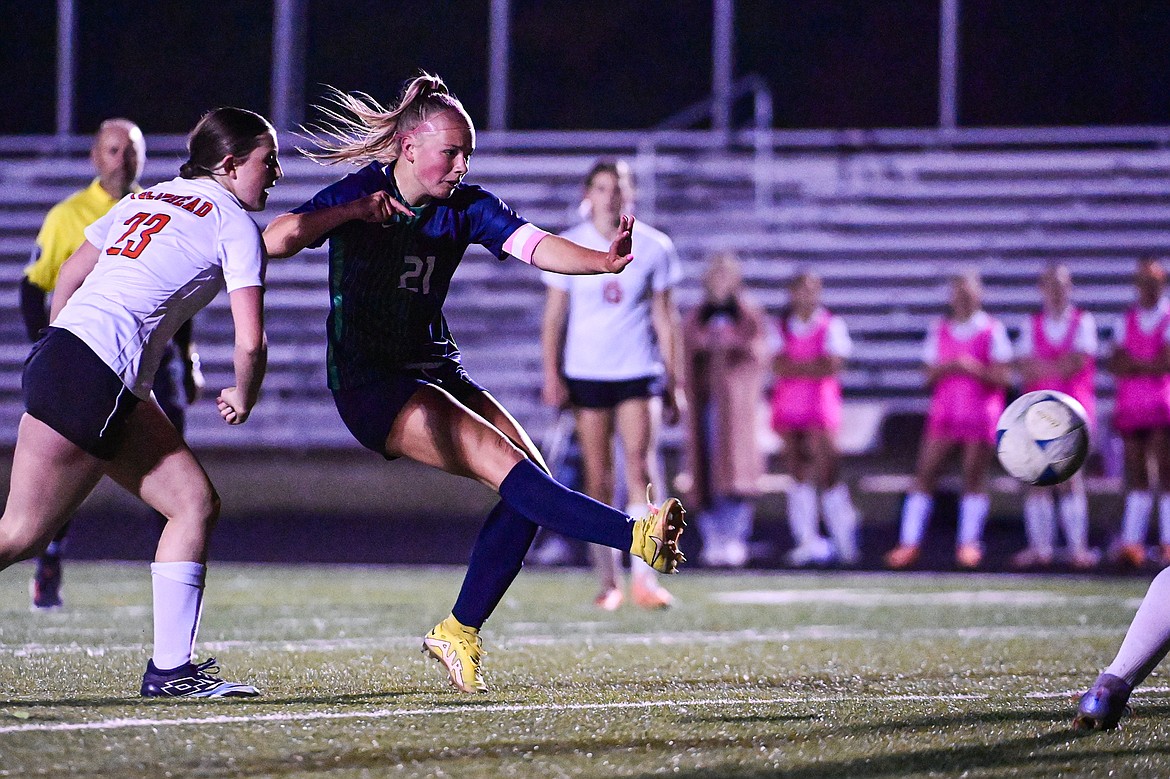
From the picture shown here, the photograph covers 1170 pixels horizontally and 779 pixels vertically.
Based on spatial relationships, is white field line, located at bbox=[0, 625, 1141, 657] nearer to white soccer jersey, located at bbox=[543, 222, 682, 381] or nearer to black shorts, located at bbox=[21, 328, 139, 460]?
black shorts, located at bbox=[21, 328, 139, 460]

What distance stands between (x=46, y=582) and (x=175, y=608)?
3.24 metres

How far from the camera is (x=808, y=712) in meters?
4.57

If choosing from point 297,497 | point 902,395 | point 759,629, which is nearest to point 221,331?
point 297,497

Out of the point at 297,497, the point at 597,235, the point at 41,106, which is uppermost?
the point at 41,106

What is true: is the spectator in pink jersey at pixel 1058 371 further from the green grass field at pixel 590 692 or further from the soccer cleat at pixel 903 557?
the green grass field at pixel 590 692

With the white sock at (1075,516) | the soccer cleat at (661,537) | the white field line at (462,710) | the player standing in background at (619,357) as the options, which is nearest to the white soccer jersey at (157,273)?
the white field line at (462,710)

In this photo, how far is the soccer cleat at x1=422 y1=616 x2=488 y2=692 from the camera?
194 inches

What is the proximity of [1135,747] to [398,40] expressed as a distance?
15.9 meters

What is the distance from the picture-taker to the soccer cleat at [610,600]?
8.30 m

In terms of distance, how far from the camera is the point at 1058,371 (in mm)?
12039

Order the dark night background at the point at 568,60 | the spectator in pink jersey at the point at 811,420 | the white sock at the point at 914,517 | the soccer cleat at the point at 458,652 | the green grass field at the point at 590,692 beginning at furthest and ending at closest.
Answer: the dark night background at the point at 568,60 → the spectator in pink jersey at the point at 811,420 → the white sock at the point at 914,517 → the soccer cleat at the point at 458,652 → the green grass field at the point at 590,692

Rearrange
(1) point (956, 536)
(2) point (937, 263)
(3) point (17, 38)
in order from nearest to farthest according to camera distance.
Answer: (1) point (956, 536) → (2) point (937, 263) → (3) point (17, 38)

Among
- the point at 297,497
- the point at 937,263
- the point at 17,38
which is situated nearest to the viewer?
the point at 297,497

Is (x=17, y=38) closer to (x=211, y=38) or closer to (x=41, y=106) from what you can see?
(x=41, y=106)
